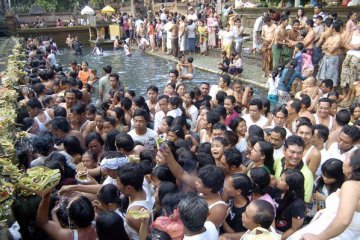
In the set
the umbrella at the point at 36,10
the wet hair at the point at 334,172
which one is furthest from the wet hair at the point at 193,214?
the umbrella at the point at 36,10

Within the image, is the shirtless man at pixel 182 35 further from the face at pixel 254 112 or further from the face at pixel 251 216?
the face at pixel 251 216

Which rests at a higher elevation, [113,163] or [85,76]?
[113,163]

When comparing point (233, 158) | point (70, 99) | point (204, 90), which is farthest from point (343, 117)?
point (70, 99)

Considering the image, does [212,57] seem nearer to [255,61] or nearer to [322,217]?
[255,61]

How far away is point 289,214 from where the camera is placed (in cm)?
379

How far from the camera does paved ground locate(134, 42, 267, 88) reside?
44.4ft

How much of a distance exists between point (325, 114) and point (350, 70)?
4.17m

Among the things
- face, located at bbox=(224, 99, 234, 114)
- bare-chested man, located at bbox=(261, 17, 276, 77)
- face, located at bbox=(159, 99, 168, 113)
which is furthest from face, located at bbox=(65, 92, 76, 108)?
bare-chested man, located at bbox=(261, 17, 276, 77)

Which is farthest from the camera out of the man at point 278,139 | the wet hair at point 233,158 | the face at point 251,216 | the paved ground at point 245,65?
the paved ground at point 245,65

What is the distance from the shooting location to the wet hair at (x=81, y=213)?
3.32 m

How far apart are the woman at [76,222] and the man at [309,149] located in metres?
2.79

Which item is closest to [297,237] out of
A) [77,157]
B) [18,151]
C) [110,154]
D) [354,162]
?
[354,162]

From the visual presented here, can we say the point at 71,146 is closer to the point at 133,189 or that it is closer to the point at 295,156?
the point at 133,189

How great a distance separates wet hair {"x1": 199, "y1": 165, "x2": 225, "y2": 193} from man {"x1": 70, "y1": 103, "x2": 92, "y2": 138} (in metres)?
3.37
